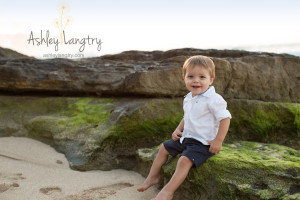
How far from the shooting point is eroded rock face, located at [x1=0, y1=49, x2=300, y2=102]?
4625 mm

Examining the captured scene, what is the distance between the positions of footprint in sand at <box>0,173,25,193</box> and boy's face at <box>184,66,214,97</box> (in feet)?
7.84

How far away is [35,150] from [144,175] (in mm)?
1952

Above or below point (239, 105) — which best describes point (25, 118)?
below

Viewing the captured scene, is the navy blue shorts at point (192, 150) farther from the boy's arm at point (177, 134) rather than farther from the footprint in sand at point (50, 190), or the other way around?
the footprint in sand at point (50, 190)

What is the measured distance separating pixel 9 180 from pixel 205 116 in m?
2.53

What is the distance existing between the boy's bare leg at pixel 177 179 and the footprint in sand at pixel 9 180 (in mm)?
1752

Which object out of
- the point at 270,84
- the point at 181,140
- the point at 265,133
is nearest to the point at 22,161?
the point at 181,140

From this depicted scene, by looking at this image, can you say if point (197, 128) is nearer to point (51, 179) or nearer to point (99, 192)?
point (99, 192)

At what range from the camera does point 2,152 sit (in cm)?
427

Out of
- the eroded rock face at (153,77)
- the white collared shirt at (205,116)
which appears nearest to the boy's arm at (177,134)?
the white collared shirt at (205,116)

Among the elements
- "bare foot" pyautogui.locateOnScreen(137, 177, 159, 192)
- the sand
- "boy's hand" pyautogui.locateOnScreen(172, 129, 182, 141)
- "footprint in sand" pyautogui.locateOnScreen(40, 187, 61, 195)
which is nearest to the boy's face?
"boy's hand" pyautogui.locateOnScreen(172, 129, 182, 141)

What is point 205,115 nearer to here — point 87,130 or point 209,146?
point 209,146

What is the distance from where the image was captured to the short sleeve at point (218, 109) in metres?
2.82

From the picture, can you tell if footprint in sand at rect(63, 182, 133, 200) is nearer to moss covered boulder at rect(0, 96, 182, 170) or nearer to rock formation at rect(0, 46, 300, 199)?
rock formation at rect(0, 46, 300, 199)
